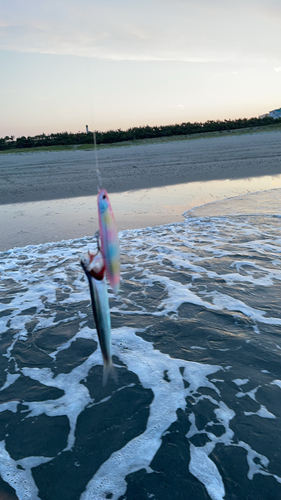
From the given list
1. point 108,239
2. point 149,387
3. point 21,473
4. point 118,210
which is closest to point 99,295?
point 108,239

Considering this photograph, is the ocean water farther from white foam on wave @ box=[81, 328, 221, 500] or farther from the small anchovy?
the small anchovy

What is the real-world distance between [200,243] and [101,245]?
680cm

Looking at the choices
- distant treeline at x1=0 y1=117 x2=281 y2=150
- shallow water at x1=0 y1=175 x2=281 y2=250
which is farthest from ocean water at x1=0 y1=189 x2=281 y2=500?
distant treeline at x1=0 y1=117 x2=281 y2=150

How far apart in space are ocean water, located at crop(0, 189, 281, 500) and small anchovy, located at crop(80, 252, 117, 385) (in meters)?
1.92

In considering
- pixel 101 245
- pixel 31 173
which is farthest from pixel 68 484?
pixel 31 173

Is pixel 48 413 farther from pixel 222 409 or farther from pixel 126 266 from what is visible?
pixel 126 266

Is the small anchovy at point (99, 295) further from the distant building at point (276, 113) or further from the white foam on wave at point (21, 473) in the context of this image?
the distant building at point (276, 113)

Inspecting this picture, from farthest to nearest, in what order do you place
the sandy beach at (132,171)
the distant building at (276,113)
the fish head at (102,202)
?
A: 1. the distant building at (276,113)
2. the sandy beach at (132,171)
3. the fish head at (102,202)

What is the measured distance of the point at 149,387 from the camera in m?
3.35

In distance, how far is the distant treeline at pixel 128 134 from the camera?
38500 mm

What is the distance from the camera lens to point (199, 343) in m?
3.88

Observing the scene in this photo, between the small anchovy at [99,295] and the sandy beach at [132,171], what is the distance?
13463mm

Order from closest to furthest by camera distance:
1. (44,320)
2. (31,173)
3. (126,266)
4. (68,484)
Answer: (68,484), (44,320), (126,266), (31,173)

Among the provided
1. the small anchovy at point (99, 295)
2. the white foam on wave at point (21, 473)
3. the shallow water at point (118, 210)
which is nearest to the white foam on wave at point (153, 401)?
the white foam on wave at point (21, 473)
